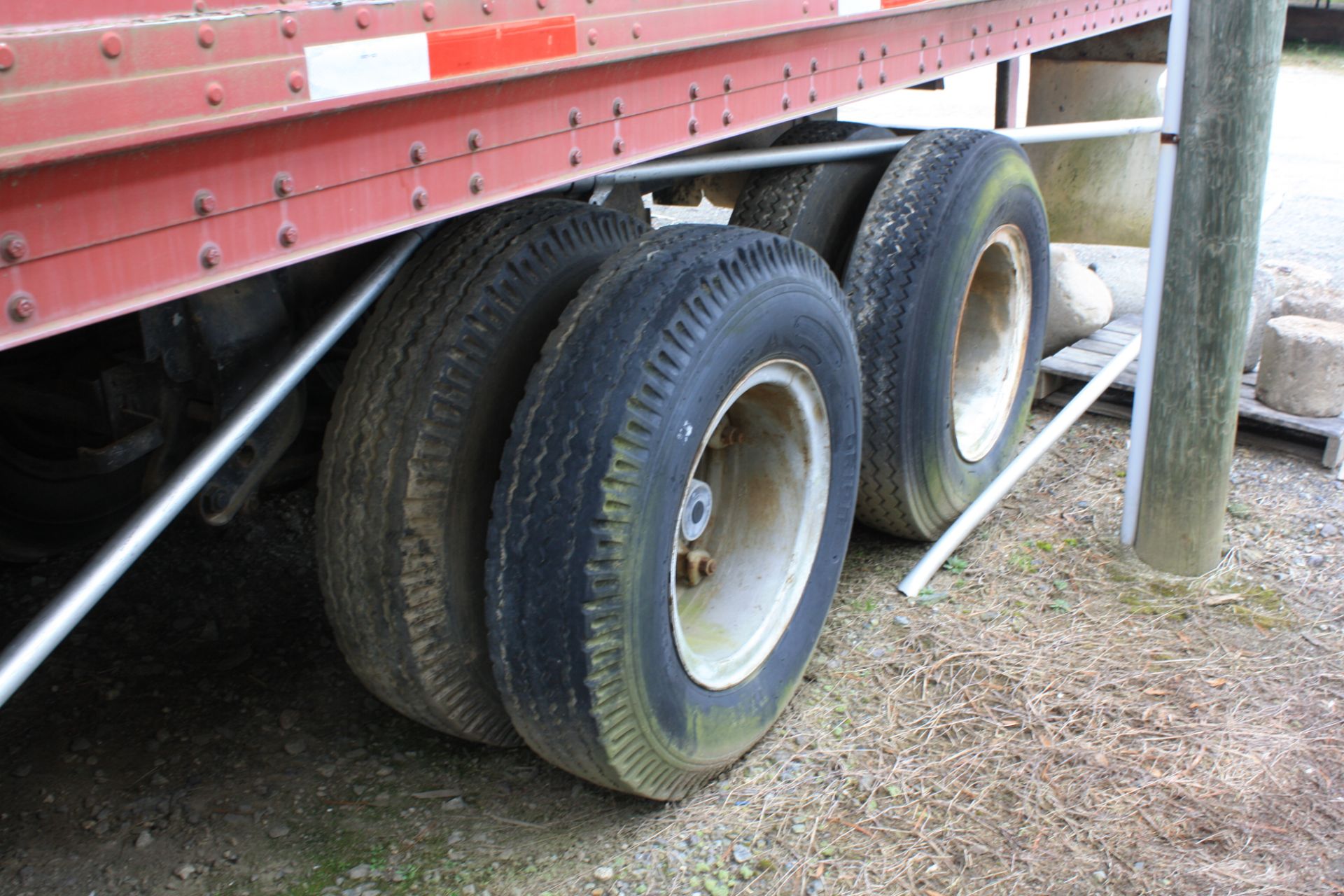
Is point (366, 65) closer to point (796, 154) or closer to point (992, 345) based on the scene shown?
point (796, 154)

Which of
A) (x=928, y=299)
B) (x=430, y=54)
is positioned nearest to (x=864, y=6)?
(x=928, y=299)

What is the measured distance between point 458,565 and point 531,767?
1.90ft

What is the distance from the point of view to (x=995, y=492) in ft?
11.5

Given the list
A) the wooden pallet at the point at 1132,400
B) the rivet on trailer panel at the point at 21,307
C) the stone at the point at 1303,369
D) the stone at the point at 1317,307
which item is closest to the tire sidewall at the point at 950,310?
the wooden pallet at the point at 1132,400

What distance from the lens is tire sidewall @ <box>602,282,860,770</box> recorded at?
2.06m

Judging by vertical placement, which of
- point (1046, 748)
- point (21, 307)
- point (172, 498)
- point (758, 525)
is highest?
point (21, 307)

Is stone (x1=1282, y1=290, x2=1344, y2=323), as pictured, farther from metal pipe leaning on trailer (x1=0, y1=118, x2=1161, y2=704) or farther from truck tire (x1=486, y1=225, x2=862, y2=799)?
metal pipe leaning on trailer (x1=0, y1=118, x2=1161, y2=704)

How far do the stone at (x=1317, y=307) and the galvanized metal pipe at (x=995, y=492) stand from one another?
1.12 m

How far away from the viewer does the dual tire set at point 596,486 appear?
202cm

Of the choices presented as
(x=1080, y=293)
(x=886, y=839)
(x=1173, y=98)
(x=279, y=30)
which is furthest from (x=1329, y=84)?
(x=279, y=30)

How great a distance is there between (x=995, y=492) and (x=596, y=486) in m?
1.87

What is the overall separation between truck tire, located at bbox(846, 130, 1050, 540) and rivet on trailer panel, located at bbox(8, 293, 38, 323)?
2.16 metres

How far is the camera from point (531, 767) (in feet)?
8.34

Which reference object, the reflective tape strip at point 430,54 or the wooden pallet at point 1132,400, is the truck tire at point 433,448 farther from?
the wooden pallet at point 1132,400
